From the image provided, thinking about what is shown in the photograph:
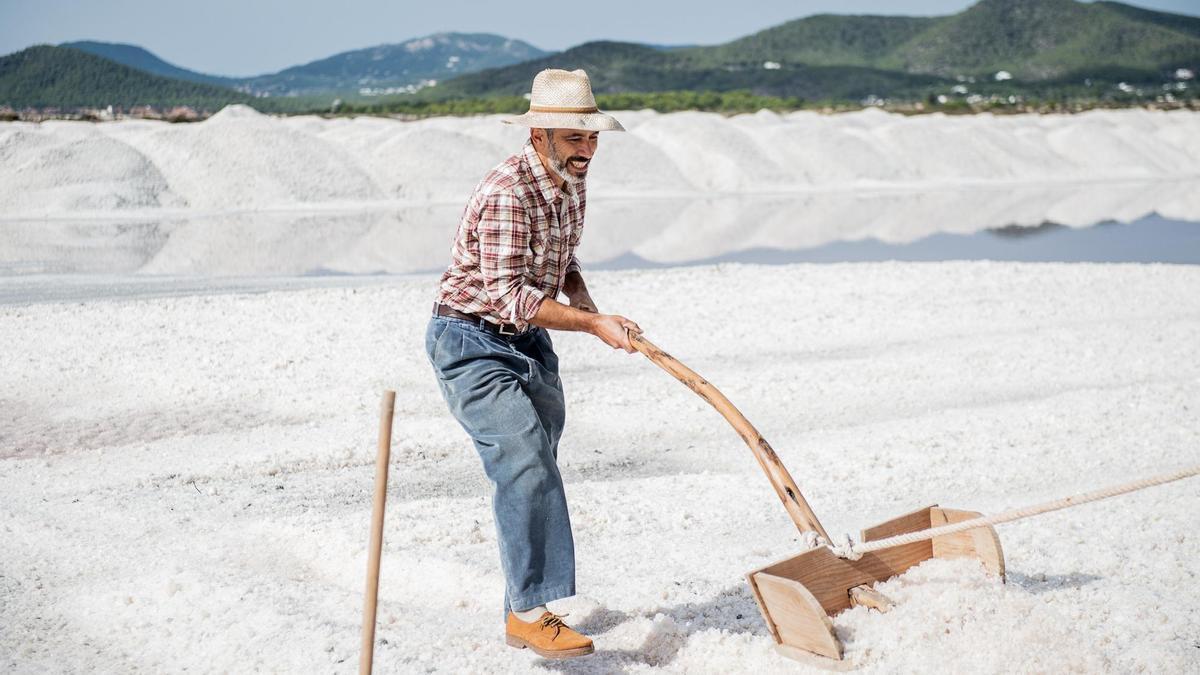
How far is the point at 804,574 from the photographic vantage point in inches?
126

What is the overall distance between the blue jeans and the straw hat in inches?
23.7

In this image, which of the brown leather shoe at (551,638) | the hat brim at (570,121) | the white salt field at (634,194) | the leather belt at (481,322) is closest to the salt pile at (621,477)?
the brown leather shoe at (551,638)

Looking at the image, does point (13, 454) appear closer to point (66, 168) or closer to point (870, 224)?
point (870, 224)

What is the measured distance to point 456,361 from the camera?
10.6 feet

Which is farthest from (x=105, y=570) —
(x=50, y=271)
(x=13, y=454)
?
(x=50, y=271)

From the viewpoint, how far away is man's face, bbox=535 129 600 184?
3086mm

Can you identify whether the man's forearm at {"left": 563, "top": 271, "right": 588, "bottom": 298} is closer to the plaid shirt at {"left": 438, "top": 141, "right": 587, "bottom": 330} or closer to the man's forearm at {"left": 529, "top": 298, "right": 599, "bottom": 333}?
the plaid shirt at {"left": 438, "top": 141, "right": 587, "bottom": 330}

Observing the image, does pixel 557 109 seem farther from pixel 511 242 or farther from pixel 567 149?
pixel 511 242

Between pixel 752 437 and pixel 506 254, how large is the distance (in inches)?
32.0

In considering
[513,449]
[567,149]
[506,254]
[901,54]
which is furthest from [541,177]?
[901,54]

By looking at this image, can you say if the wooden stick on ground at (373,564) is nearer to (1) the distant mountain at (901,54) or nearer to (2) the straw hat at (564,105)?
(2) the straw hat at (564,105)

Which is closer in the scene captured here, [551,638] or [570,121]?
[570,121]

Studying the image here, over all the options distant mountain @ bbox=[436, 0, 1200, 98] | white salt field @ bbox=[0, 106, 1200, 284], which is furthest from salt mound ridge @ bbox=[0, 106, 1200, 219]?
distant mountain @ bbox=[436, 0, 1200, 98]

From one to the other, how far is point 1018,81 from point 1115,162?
89.1 meters
